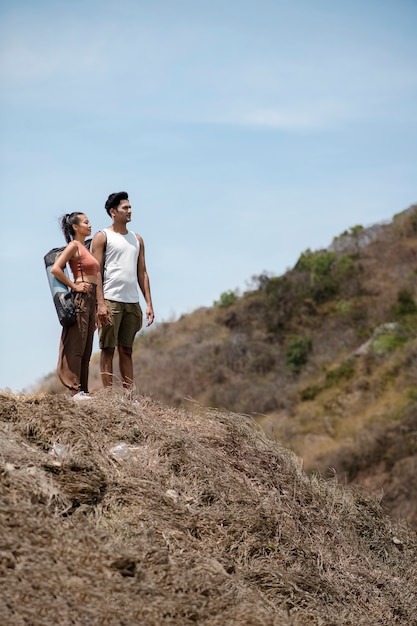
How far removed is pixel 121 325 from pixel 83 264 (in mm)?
792

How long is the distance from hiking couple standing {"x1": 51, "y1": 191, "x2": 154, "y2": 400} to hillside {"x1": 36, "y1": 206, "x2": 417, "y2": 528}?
21.1 metres

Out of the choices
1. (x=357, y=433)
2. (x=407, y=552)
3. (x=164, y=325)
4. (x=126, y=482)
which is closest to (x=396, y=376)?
(x=357, y=433)

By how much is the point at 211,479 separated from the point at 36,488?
157 centimetres

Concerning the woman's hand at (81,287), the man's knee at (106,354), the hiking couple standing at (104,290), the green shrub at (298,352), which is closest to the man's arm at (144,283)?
the hiking couple standing at (104,290)

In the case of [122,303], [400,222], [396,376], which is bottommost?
[396,376]

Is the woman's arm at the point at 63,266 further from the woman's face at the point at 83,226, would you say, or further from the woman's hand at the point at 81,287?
the woman's face at the point at 83,226

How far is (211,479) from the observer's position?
7.30 m

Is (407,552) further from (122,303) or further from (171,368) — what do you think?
(171,368)

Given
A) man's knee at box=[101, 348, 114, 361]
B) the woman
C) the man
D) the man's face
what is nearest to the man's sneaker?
the woman

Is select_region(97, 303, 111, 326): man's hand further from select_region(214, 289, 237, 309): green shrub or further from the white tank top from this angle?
select_region(214, 289, 237, 309): green shrub

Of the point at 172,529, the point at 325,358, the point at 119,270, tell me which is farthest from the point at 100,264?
the point at 325,358

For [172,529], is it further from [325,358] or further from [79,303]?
[325,358]

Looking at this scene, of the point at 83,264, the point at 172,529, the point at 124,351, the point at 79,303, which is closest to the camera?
the point at 172,529

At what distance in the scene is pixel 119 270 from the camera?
8828 mm
